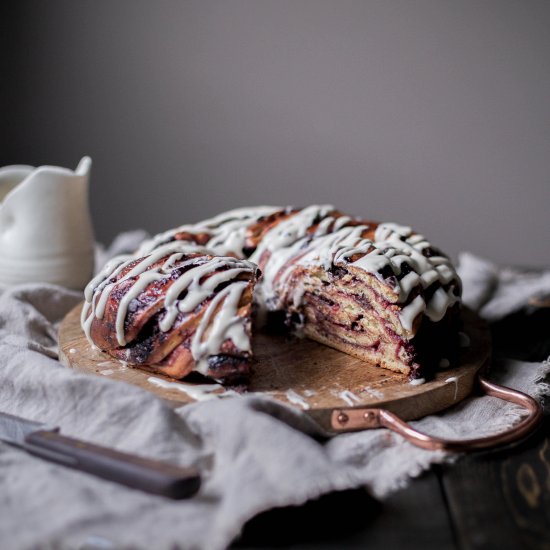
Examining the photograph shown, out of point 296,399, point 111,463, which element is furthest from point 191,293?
point 111,463

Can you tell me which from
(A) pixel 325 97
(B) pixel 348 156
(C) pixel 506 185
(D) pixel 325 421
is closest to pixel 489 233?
(C) pixel 506 185

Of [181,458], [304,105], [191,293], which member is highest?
[304,105]

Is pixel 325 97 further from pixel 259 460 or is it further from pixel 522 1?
pixel 259 460

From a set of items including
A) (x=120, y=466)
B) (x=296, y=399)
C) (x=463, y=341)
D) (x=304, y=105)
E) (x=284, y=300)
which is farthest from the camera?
(x=304, y=105)

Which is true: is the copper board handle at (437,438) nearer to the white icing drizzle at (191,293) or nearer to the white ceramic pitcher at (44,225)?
the white icing drizzle at (191,293)

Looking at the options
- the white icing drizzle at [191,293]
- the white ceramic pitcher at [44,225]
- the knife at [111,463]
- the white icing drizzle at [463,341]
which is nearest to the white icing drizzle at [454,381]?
the white icing drizzle at [463,341]

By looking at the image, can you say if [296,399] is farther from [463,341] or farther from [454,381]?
[463,341]

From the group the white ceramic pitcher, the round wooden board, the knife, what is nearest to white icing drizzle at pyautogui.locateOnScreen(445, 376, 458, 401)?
the round wooden board
